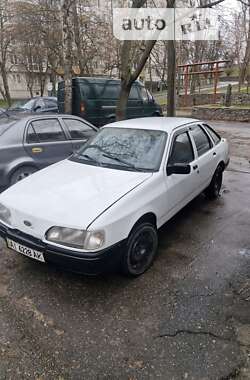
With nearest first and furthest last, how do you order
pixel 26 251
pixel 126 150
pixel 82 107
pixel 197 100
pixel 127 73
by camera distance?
pixel 26 251 → pixel 126 150 → pixel 127 73 → pixel 82 107 → pixel 197 100

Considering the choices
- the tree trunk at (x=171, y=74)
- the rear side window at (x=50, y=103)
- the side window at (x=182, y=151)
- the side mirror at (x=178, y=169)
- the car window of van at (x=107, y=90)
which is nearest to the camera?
the side mirror at (x=178, y=169)

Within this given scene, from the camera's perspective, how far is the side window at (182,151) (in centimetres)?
368

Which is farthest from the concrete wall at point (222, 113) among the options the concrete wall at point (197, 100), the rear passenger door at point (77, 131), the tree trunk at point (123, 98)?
the rear passenger door at point (77, 131)

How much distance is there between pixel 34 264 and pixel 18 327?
2.96ft

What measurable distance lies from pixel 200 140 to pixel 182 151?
0.77 meters

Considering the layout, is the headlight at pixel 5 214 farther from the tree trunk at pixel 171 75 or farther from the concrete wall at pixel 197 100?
the concrete wall at pixel 197 100

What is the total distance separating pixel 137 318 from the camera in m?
2.56

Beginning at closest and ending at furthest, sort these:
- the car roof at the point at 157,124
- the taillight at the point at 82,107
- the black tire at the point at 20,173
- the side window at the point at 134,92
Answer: the car roof at the point at 157,124 < the black tire at the point at 20,173 < the taillight at the point at 82,107 < the side window at the point at 134,92

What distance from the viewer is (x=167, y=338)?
2.34 meters

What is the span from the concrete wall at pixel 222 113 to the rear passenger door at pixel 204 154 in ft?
37.5

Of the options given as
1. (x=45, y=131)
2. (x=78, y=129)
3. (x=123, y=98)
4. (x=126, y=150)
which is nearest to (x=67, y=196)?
(x=126, y=150)

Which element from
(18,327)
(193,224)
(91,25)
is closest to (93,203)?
(18,327)

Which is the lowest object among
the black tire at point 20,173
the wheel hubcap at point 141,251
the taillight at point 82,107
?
the wheel hubcap at point 141,251

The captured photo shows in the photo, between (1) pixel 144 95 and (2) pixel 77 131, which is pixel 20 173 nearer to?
(2) pixel 77 131
